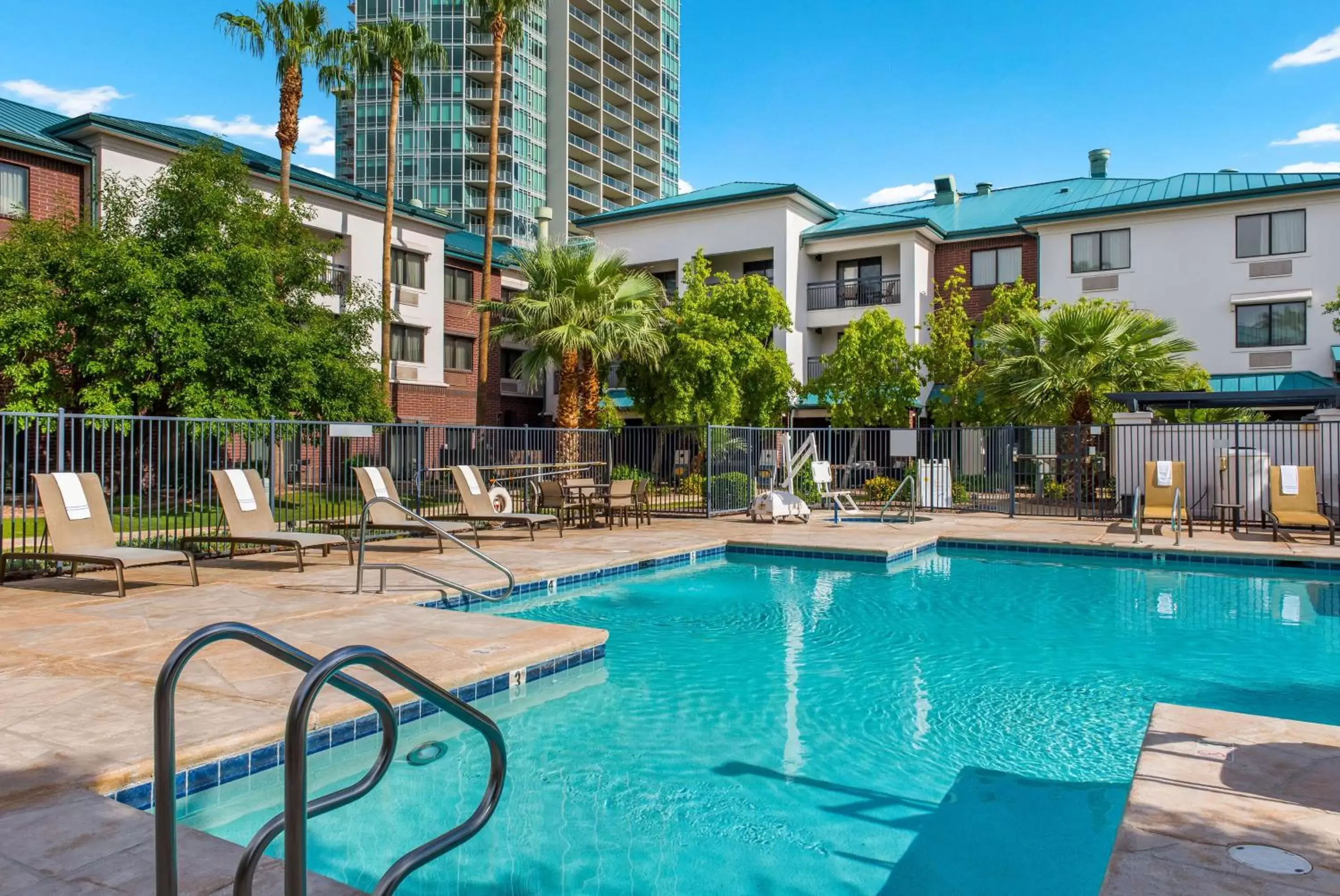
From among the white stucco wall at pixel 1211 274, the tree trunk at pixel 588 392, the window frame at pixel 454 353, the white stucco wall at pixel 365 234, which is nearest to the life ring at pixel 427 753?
the tree trunk at pixel 588 392

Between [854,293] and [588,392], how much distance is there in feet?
47.0

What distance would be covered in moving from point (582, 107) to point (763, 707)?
5800 cm

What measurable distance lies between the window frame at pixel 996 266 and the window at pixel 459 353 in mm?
18314

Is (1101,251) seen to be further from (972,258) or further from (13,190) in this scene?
(13,190)

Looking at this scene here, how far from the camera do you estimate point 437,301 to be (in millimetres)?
31031

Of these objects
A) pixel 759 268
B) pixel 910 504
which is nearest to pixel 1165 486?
pixel 910 504

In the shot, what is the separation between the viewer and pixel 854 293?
3141cm

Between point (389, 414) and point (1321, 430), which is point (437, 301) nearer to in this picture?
point (389, 414)

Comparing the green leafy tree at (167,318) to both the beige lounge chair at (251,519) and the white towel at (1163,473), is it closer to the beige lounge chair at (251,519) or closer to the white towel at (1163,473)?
the beige lounge chair at (251,519)

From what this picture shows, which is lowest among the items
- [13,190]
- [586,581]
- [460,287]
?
[586,581]

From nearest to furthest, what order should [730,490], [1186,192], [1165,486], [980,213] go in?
[1165,486] < [730,490] < [1186,192] < [980,213]

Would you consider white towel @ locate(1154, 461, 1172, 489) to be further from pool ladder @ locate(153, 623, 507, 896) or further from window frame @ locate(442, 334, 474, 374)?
window frame @ locate(442, 334, 474, 374)

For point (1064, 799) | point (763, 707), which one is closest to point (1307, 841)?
point (1064, 799)

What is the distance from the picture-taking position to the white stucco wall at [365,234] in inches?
848
